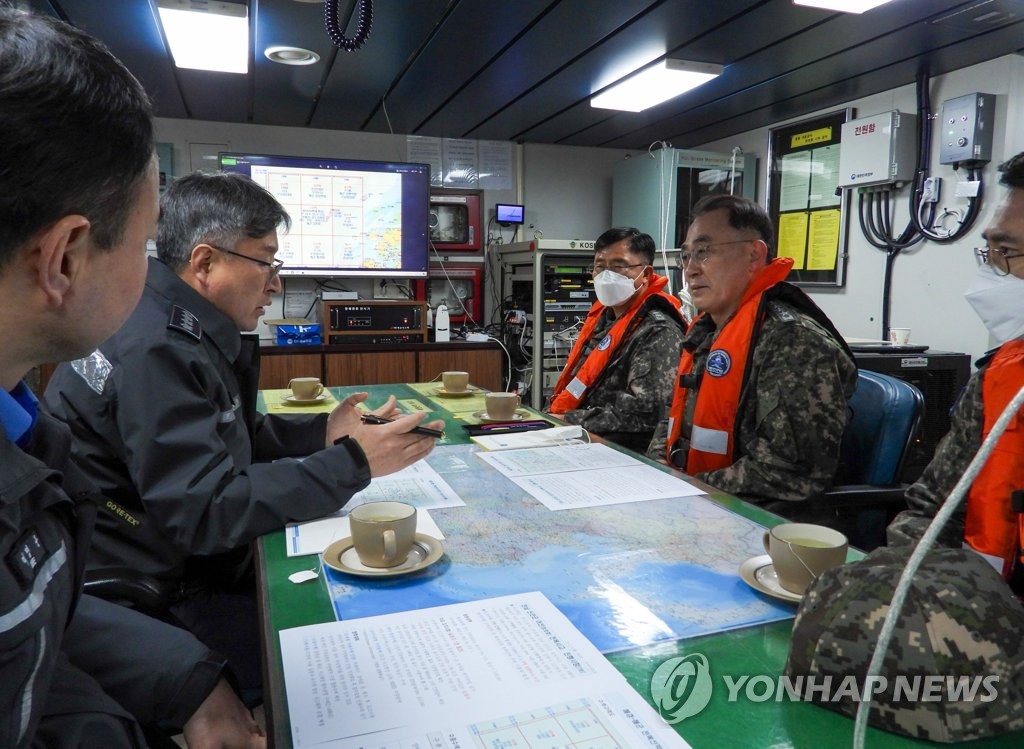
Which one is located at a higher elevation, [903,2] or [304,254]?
[903,2]

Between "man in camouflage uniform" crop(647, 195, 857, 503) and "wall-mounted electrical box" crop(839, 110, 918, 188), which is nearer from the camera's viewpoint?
"man in camouflage uniform" crop(647, 195, 857, 503)

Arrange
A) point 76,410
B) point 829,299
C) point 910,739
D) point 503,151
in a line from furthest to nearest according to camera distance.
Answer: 1. point 503,151
2. point 829,299
3. point 76,410
4. point 910,739

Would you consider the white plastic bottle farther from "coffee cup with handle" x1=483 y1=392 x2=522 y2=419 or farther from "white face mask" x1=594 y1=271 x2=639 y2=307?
"coffee cup with handle" x1=483 y1=392 x2=522 y2=419

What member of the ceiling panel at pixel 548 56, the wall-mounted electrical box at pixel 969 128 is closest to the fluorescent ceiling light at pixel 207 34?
the ceiling panel at pixel 548 56

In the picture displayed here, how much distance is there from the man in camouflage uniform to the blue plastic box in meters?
2.36

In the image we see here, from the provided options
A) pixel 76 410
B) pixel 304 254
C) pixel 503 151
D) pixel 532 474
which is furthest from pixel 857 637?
pixel 503 151

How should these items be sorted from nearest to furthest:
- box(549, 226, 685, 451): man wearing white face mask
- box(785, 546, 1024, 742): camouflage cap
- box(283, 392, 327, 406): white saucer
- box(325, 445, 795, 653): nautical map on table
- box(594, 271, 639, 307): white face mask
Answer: box(785, 546, 1024, 742): camouflage cap < box(325, 445, 795, 653): nautical map on table < box(283, 392, 327, 406): white saucer < box(549, 226, 685, 451): man wearing white face mask < box(594, 271, 639, 307): white face mask

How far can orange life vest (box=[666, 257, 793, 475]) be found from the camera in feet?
5.77

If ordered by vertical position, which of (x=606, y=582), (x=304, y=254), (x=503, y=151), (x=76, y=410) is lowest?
(x=606, y=582)

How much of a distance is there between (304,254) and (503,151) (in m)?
1.60

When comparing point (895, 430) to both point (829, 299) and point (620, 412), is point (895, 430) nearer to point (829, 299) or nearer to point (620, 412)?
point (620, 412)

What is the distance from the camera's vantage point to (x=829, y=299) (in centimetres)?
379

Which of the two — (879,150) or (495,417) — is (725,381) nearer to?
(495,417)

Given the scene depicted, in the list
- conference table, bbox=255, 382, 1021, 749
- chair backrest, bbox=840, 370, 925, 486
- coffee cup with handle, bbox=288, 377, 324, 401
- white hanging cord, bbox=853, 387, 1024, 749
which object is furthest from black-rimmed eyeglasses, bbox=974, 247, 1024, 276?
coffee cup with handle, bbox=288, 377, 324, 401
